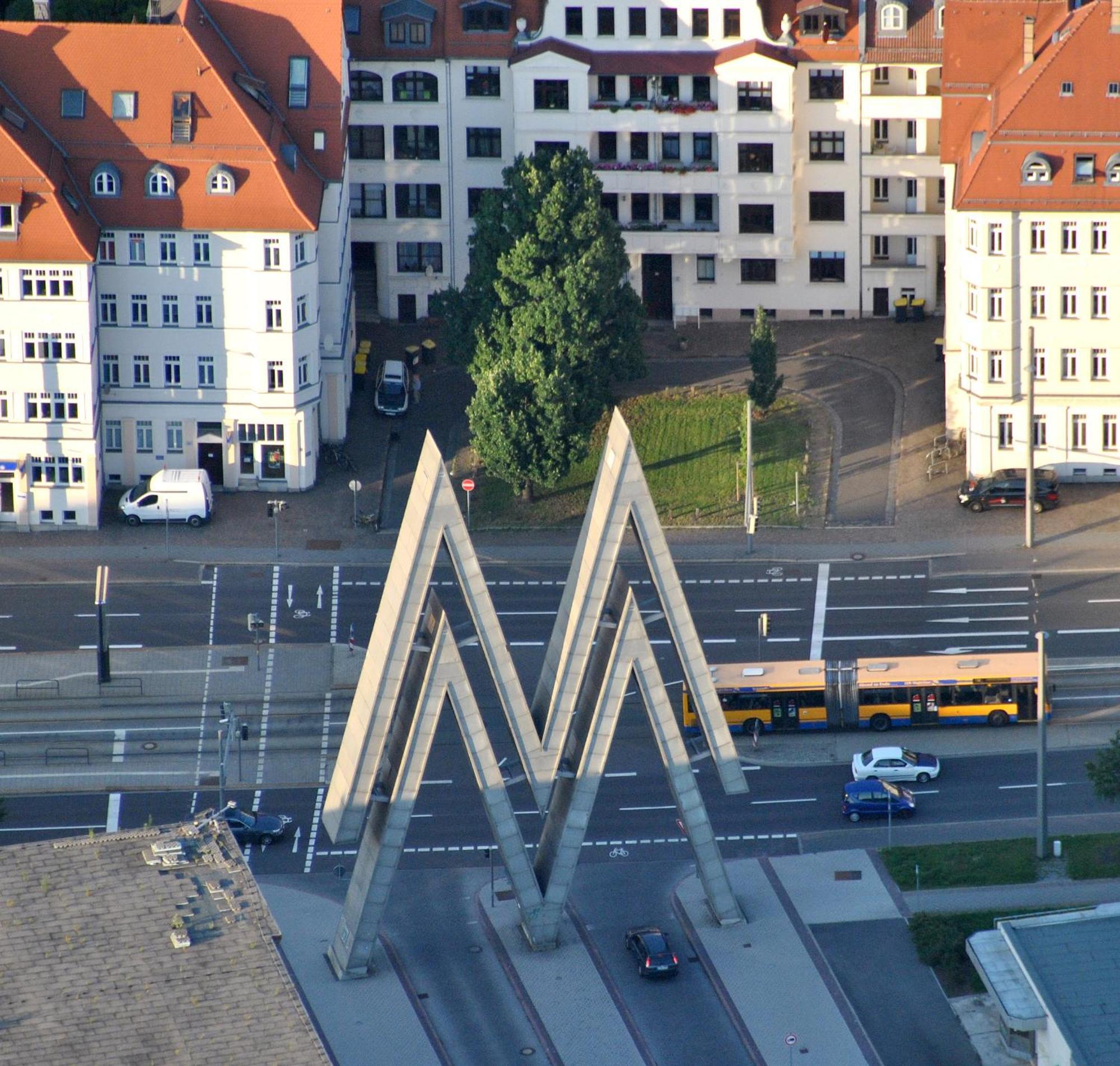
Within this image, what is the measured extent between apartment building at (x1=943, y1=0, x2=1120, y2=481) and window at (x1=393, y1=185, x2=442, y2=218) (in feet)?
111

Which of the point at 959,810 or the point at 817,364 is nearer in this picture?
the point at 959,810

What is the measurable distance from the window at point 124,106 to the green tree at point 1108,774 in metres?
67.5

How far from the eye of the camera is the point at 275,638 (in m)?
158

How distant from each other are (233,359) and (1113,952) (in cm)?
7135

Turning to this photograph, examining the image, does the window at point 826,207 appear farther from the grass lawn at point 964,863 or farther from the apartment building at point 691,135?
the grass lawn at point 964,863

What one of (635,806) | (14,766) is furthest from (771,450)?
(14,766)

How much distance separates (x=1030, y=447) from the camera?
16438 centimetres

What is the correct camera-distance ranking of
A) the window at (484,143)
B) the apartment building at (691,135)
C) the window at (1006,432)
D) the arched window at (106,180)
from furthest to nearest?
the window at (484,143) → the apartment building at (691,135) → the window at (1006,432) → the arched window at (106,180)

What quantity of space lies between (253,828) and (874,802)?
28451 millimetres

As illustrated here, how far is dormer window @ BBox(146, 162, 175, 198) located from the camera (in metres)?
169

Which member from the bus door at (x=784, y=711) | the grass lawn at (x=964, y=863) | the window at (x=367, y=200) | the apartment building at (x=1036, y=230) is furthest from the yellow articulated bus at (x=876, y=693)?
Result: the window at (x=367, y=200)

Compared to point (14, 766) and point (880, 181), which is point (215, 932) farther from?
point (880, 181)

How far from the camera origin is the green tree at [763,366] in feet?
572

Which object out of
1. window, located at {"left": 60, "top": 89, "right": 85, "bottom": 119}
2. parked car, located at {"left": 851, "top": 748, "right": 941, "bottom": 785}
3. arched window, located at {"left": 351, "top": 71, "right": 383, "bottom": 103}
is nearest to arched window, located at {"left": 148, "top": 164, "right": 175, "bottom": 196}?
window, located at {"left": 60, "top": 89, "right": 85, "bottom": 119}
